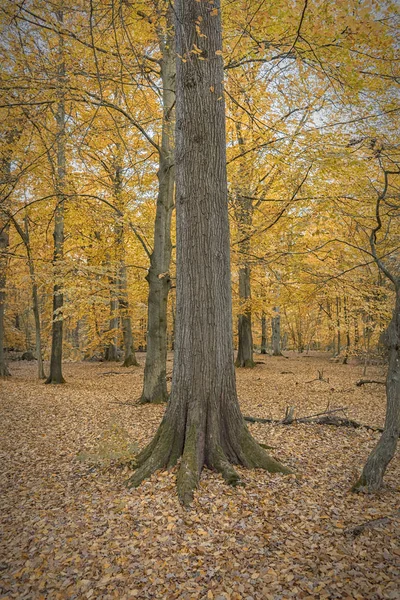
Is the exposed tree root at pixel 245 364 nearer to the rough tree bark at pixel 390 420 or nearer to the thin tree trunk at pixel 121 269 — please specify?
the thin tree trunk at pixel 121 269

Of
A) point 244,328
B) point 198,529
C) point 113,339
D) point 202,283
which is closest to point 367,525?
point 198,529

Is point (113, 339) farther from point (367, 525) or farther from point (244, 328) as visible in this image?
point (367, 525)

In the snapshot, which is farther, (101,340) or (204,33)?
(101,340)

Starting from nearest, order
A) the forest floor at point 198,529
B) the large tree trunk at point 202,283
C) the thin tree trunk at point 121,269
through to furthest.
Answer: the forest floor at point 198,529 < the large tree trunk at point 202,283 < the thin tree trunk at point 121,269

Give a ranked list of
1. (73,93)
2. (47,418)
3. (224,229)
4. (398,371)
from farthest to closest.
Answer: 1. (47,418)
2. (73,93)
3. (224,229)
4. (398,371)

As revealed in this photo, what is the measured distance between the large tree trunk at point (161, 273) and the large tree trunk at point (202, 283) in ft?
13.4

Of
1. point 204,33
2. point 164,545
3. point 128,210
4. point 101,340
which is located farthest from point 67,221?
point 164,545

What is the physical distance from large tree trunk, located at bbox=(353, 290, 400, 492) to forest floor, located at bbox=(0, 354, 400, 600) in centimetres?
19

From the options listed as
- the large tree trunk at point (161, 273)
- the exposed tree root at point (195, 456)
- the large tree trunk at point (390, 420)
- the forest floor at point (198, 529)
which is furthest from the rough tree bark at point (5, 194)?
the large tree trunk at point (390, 420)

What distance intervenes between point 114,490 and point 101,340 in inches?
540

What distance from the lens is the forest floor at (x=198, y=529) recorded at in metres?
2.56

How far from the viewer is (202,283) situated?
13.3 feet

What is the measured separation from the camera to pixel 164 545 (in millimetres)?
2979

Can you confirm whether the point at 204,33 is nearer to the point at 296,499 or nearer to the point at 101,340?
the point at 296,499
